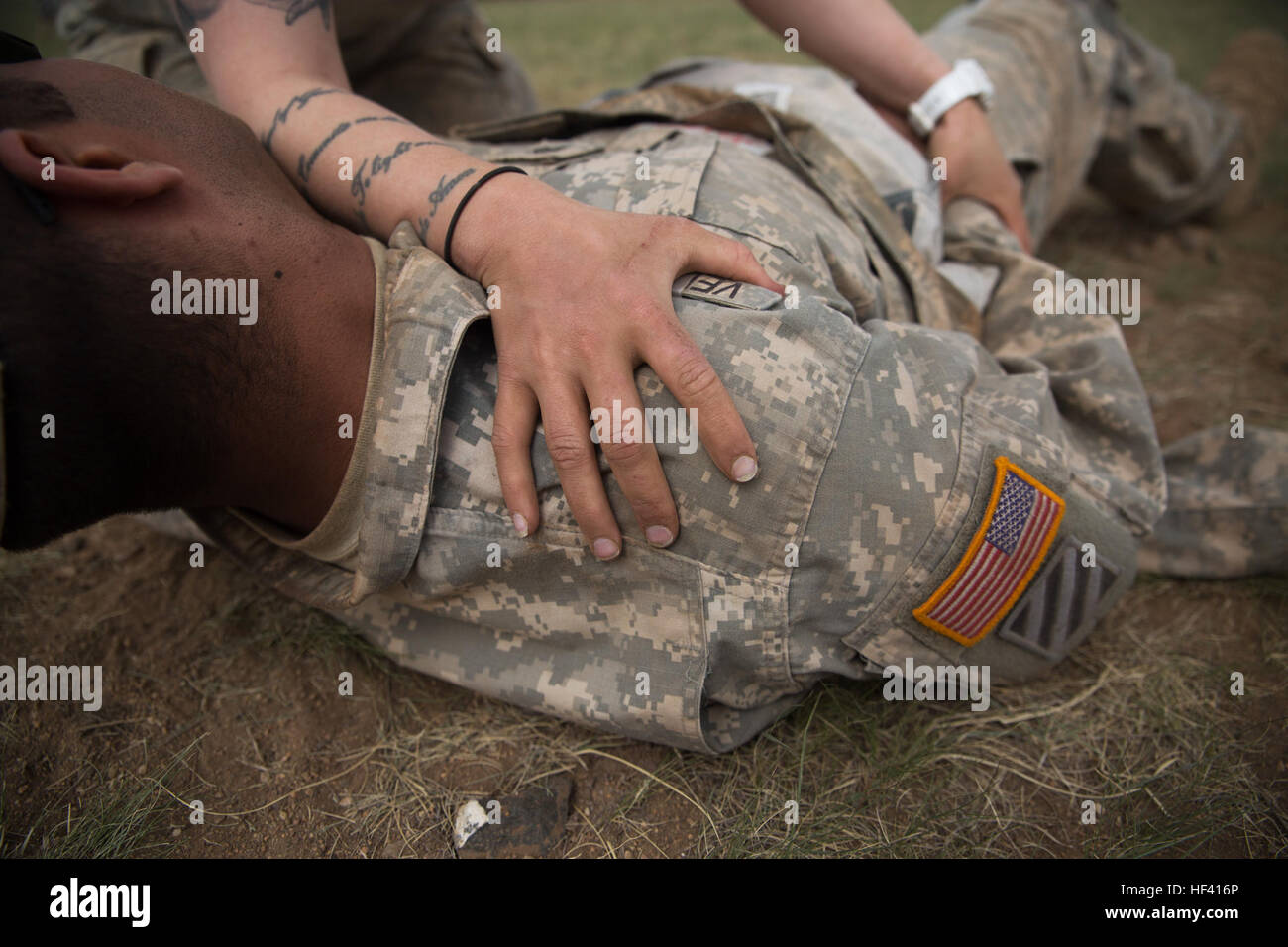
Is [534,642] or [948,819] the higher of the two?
[534,642]

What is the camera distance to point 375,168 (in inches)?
59.7

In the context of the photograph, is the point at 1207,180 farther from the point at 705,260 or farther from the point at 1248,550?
the point at 705,260

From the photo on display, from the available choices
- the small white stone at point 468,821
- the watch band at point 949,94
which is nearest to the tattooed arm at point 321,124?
the small white stone at point 468,821

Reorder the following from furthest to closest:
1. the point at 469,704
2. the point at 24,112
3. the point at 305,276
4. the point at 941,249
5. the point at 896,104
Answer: the point at 896,104 < the point at 941,249 < the point at 469,704 < the point at 305,276 < the point at 24,112

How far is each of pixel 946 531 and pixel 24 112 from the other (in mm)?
1527

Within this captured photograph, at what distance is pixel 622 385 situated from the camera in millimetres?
1222

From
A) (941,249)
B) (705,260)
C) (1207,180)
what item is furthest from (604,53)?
(705,260)

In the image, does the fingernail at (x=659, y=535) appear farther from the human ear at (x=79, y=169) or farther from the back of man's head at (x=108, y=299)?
the human ear at (x=79, y=169)

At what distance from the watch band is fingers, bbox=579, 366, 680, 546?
1570 millimetres

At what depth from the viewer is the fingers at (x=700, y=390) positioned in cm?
121

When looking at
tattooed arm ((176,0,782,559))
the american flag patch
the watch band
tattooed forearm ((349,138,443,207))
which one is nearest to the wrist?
tattooed arm ((176,0,782,559))

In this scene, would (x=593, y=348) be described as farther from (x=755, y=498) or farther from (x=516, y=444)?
(x=755, y=498)

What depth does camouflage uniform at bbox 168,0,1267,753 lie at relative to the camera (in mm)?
1283

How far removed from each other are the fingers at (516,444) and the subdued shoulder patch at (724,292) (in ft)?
1.01
